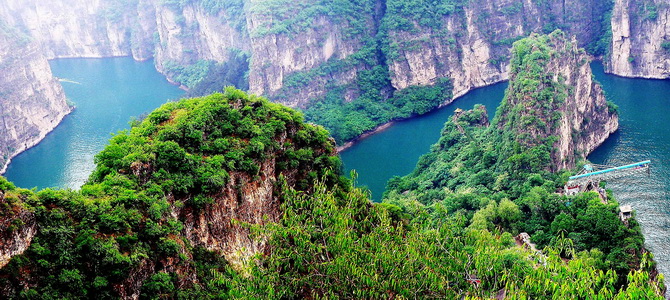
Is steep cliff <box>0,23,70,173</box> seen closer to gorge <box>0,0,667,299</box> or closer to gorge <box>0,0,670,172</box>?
gorge <box>0,0,670,172</box>

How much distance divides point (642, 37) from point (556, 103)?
3297 centimetres

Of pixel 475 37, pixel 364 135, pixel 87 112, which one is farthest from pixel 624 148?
pixel 87 112

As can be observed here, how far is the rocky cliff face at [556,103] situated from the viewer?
4934cm

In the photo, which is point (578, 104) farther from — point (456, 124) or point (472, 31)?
point (472, 31)

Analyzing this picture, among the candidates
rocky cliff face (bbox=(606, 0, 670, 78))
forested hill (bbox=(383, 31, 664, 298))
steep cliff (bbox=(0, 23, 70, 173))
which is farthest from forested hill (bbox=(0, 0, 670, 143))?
steep cliff (bbox=(0, 23, 70, 173))

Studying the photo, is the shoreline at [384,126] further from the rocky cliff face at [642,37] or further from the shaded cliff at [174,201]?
the shaded cliff at [174,201]

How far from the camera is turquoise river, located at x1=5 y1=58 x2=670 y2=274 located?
4694cm

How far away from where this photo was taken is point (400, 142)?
217 feet

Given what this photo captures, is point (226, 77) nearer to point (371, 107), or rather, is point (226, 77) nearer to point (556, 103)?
point (371, 107)

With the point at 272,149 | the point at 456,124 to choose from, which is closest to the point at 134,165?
the point at 272,149

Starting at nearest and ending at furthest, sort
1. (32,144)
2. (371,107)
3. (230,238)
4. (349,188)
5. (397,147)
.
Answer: (230,238) → (349,188) → (397,147) → (32,144) → (371,107)

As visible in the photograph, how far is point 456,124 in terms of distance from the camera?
6016 centimetres

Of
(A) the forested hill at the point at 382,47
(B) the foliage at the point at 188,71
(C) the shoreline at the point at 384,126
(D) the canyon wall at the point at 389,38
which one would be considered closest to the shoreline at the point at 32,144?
(A) the forested hill at the point at 382,47

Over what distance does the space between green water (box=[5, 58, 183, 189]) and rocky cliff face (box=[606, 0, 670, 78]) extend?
5006 cm
